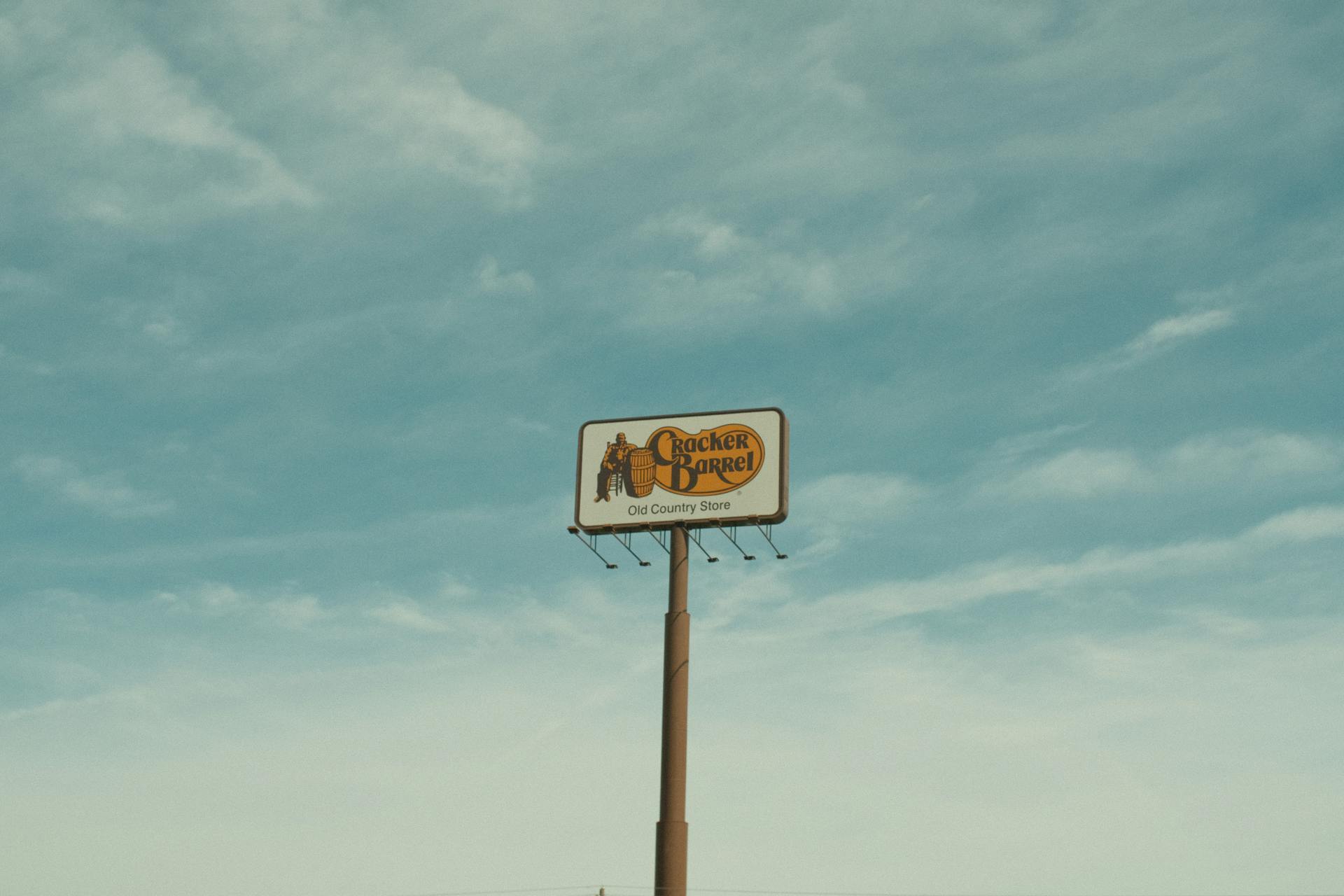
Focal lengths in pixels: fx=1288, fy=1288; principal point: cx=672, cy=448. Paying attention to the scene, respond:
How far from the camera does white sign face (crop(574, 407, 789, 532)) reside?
27.8 metres

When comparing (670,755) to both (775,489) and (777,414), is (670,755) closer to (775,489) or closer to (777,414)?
(775,489)

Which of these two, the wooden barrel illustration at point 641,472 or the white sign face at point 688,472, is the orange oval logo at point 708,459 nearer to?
the white sign face at point 688,472

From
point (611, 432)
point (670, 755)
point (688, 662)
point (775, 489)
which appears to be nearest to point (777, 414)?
point (775, 489)

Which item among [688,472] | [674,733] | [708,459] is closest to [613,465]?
[688,472]

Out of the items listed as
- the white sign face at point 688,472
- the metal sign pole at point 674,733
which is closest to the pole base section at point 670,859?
the metal sign pole at point 674,733

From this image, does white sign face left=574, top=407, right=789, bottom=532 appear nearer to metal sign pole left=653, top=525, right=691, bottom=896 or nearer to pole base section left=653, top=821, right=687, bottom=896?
metal sign pole left=653, top=525, right=691, bottom=896

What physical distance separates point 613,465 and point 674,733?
6431 millimetres

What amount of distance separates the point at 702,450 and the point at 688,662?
4810mm

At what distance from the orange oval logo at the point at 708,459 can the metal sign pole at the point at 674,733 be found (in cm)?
110

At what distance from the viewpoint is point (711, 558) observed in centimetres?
2789

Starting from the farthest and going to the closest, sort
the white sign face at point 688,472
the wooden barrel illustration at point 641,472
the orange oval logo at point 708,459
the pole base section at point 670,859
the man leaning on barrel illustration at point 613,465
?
1. the man leaning on barrel illustration at point 613,465
2. the wooden barrel illustration at point 641,472
3. the orange oval logo at point 708,459
4. the white sign face at point 688,472
5. the pole base section at point 670,859

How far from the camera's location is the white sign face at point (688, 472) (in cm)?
2778

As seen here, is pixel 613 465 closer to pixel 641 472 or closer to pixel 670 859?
pixel 641 472

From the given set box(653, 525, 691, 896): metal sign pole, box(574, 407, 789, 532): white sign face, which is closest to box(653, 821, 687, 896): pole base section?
box(653, 525, 691, 896): metal sign pole
